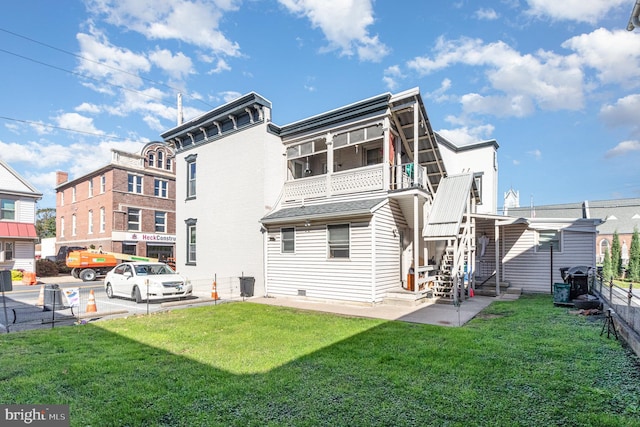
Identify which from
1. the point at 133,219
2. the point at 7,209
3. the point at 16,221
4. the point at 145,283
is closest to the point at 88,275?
the point at 16,221

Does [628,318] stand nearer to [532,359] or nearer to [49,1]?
[532,359]

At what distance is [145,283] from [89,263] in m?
15.0

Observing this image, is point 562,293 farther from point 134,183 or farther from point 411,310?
point 134,183

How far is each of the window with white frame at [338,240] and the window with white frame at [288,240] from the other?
5.92 ft

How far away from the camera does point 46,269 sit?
27859 millimetres

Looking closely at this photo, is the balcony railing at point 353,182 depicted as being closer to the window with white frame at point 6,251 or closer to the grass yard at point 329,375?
the grass yard at point 329,375

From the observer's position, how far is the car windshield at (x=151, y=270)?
14.0m

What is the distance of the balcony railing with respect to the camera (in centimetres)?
1323

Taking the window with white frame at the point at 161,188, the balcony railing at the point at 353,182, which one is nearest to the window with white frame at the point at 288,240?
the balcony railing at the point at 353,182

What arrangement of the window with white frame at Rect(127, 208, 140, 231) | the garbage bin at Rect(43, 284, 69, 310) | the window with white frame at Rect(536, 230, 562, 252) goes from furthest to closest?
the window with white frame at Rect(127, 208, 140, 231), the window with white frame at Rect(536, 230, 562, 252), the garbage bin at Rect(43, 284, 69, 310)

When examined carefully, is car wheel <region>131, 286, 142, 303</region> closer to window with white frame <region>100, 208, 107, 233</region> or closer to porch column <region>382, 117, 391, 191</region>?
porch column <region>382, 117, 391, 191</region>

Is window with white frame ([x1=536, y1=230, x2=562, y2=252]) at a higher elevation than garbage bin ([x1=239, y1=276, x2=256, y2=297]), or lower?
higher

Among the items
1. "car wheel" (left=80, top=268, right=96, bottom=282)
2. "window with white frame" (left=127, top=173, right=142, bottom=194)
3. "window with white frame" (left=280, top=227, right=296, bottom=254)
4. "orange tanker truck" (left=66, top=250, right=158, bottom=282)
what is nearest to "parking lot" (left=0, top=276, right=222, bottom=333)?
"window with white frame" (left=280, top=227, right=296, bottom=254)

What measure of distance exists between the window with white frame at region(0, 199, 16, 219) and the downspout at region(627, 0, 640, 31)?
107ft
